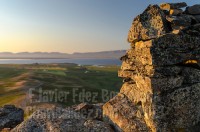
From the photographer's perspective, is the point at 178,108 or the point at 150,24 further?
the point at 150,24

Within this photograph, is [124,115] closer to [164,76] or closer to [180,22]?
[164,76]

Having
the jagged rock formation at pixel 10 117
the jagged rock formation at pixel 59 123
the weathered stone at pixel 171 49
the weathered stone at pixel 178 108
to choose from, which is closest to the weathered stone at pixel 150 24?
the weathered stone at pixel 171 49

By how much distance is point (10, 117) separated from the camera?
1284 inches

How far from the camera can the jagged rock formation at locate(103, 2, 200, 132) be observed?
2105cm

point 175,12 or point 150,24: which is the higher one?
point 175,12

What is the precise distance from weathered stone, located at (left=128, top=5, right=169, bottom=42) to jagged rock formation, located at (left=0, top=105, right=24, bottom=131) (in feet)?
62.2

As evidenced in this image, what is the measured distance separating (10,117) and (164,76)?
21.2 metres

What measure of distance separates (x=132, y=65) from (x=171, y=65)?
4.71 metres

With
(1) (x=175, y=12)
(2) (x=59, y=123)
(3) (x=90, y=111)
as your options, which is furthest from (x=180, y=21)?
(3) (x=90, y=111)

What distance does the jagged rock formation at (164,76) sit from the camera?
69.1 feet

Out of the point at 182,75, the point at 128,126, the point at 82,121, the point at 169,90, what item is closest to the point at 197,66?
the point at 182,75

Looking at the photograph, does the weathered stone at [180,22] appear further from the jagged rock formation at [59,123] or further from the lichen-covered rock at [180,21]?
the jagged rock formation at [59,123]

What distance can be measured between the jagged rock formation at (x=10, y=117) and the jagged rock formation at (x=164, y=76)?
47.2 ft

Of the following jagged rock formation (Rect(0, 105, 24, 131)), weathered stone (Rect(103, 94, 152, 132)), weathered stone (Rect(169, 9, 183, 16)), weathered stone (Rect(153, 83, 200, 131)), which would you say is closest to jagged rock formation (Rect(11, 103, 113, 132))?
weathered stone (Rect(103, 94, 152, 132))
